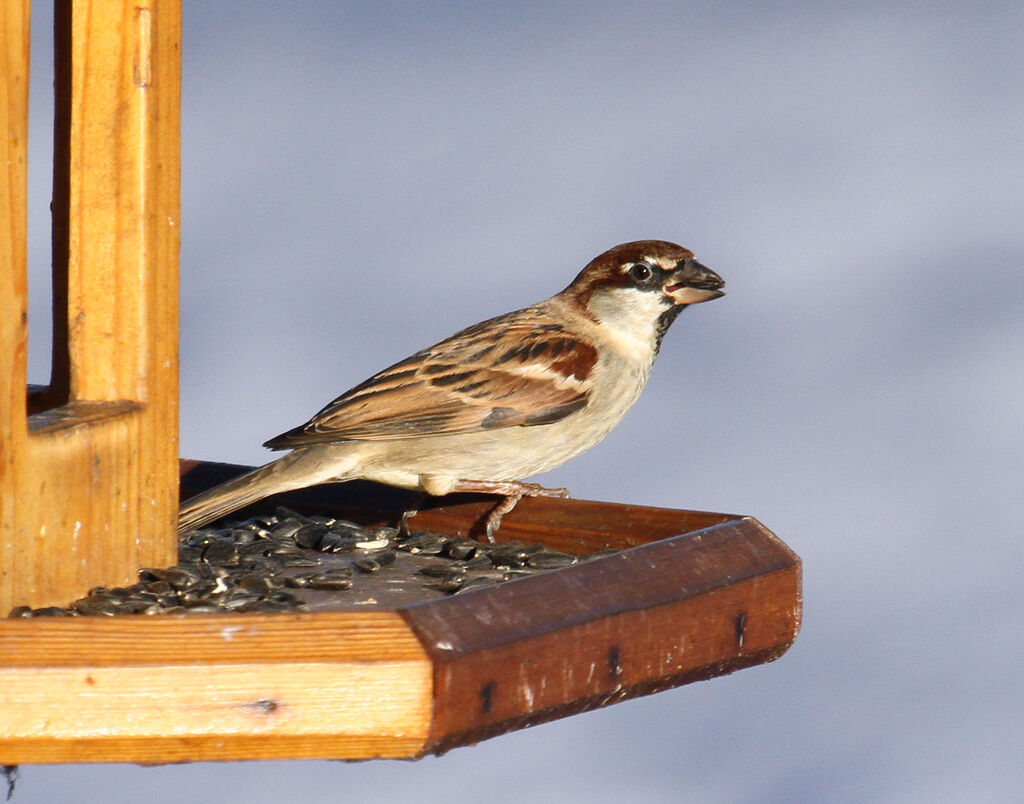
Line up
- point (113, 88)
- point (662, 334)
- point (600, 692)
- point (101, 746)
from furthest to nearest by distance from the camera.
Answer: point (662, 334) → point (113, 88) → point (600, 692) → point (101, 746)

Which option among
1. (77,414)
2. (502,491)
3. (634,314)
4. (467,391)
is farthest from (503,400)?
(77,414)

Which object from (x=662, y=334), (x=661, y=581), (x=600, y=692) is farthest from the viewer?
(x=662, y=334)

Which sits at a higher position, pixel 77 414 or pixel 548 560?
pixel 77 414

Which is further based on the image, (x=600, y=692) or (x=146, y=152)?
(x=146, y=152)

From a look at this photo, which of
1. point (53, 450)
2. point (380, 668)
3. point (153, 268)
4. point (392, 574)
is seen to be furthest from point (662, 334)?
point (380, 668)

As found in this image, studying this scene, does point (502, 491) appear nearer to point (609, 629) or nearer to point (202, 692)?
point (609, 629)

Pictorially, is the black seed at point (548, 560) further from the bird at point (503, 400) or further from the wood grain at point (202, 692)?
the wood grain at point (202, 692)

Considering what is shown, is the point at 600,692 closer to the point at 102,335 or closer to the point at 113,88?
the point at 102,335
